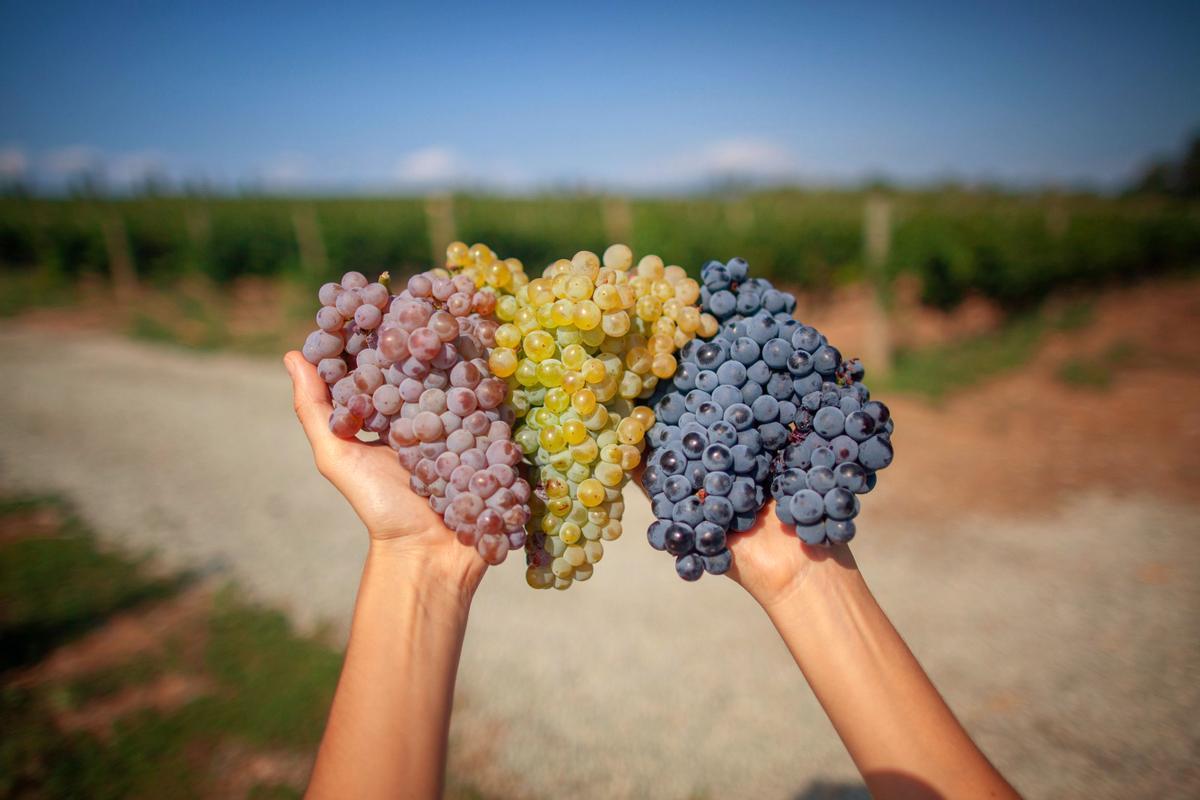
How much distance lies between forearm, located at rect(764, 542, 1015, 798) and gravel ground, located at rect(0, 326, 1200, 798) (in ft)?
6.65

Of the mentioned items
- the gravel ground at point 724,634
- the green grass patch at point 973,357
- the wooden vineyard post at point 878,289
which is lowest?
the gravel ground at point 724,634

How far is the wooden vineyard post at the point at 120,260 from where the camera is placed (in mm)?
16284

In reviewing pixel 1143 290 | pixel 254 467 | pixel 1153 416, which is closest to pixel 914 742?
pixel 254 467

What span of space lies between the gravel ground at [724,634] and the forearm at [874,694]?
2.03m

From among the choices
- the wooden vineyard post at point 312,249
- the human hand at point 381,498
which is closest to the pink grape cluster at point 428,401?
the human hand at point 381,498

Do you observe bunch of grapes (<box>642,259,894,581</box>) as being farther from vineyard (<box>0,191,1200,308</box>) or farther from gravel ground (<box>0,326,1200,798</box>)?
vineyard (<box>0,191,1200,308</box>)

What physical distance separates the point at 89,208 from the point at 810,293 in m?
24.8

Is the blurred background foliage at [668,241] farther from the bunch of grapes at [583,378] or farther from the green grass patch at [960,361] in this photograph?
the bunch of grapes at [583,378]

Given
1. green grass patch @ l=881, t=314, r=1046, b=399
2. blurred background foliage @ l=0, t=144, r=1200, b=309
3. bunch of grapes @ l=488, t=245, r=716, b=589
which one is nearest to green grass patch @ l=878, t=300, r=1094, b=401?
green grass patch @ l=881, t=314, r=1046, b=399

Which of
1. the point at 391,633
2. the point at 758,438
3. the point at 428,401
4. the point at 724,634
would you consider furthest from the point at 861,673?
the point at 724,634

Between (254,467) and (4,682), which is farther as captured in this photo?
(254,467)

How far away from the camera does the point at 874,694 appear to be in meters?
1.36

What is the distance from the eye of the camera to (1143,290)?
17.6 m

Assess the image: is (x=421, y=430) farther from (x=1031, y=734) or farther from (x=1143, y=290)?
(x=1143, y=290)
